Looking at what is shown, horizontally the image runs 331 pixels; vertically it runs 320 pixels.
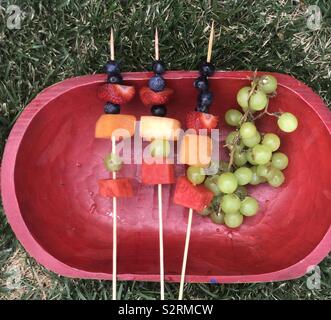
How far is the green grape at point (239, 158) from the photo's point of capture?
5.57ft

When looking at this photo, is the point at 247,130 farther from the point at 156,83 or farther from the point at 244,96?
the point at 156,83

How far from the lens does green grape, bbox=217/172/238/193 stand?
1.62 meters

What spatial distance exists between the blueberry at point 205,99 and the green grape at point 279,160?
314 mm

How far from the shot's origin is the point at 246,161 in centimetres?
172

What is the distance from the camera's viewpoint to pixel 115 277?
1651mm

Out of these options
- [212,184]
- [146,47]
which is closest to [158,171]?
[212,184]

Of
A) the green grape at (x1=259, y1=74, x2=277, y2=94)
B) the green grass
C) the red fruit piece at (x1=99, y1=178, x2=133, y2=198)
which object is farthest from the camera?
the green grass

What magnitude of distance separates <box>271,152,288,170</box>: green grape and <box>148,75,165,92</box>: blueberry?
1.50ft

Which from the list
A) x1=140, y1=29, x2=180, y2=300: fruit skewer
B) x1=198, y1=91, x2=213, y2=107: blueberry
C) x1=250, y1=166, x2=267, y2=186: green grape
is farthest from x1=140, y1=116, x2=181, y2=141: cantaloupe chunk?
x1=250, y1=166, x2=267, y2=186: green grape

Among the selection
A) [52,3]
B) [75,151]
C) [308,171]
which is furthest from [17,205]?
[308,171]

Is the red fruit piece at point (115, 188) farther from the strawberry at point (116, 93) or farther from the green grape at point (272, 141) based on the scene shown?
the green grape at point (272, 141)

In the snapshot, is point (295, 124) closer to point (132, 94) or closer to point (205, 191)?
point (205, 191)

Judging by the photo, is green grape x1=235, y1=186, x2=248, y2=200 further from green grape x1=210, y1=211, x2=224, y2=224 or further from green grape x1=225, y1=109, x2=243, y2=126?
green grape x1=225, y1=109, x2=243, y2=126

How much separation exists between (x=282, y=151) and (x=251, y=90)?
0.32 metres
